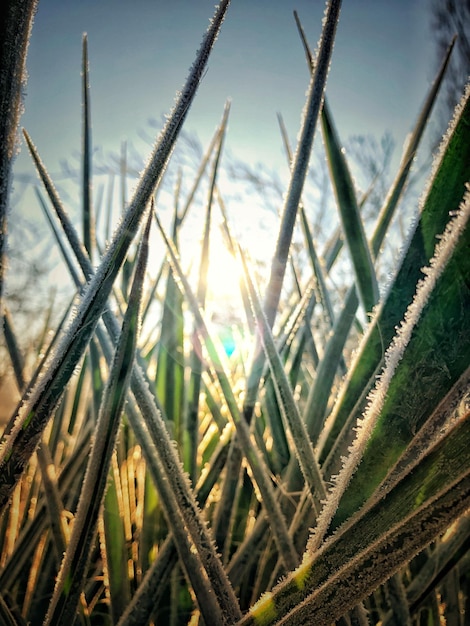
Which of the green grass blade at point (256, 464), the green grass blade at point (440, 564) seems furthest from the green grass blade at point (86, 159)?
the green grass blade at point (440, 564)

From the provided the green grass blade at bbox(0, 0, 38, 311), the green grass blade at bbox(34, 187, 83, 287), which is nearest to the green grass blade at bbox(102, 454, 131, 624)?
the green grass blade at bbox(34, 187, 83, 287)

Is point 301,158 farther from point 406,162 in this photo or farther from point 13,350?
point 13,350

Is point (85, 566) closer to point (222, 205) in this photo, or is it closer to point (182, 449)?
point (182, 449)

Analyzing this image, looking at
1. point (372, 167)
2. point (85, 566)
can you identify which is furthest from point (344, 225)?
point (372, 167)

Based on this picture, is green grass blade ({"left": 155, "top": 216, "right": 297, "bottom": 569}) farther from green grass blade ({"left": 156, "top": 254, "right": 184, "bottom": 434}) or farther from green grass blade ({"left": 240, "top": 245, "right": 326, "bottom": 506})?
green grass blade ({"left": 156, "top": 254, "right": 184, "bottom": 434})

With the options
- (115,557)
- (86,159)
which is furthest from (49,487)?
(86,159)

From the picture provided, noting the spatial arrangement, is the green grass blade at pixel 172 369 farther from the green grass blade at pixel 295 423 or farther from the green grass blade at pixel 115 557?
the green grass blade at pixel 295 423
